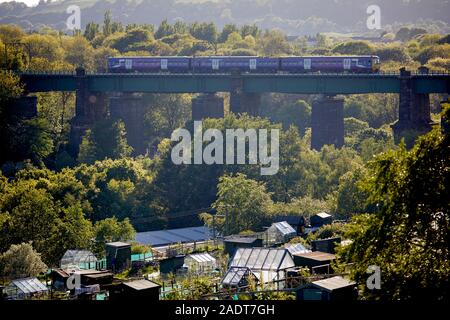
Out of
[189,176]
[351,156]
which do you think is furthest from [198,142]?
[351,156]

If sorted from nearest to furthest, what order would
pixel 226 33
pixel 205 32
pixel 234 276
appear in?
pixel 234 276 < pixel 226 33 < pixel 205 32

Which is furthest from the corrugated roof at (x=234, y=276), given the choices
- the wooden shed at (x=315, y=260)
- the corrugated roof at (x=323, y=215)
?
the corrugated roof at (x=323, y=215)

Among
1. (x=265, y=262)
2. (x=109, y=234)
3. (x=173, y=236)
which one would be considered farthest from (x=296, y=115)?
(x=265, y=262)

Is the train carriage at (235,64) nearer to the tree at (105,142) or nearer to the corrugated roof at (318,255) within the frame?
the tree at (105,142)

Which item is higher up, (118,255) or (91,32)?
(91,32)

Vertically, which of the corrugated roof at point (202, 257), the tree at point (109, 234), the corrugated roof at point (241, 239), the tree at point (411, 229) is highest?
the tree at point (411, 229)

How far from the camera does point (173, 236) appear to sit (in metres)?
71.2

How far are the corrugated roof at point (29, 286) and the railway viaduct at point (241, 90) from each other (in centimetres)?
4832

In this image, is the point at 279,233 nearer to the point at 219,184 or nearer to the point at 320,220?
the point at 320,220

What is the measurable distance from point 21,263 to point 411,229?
2501 centimetres

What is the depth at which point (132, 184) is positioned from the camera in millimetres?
79188

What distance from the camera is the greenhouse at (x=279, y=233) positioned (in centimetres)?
5869

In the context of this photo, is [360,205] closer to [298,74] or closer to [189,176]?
[189,176]
